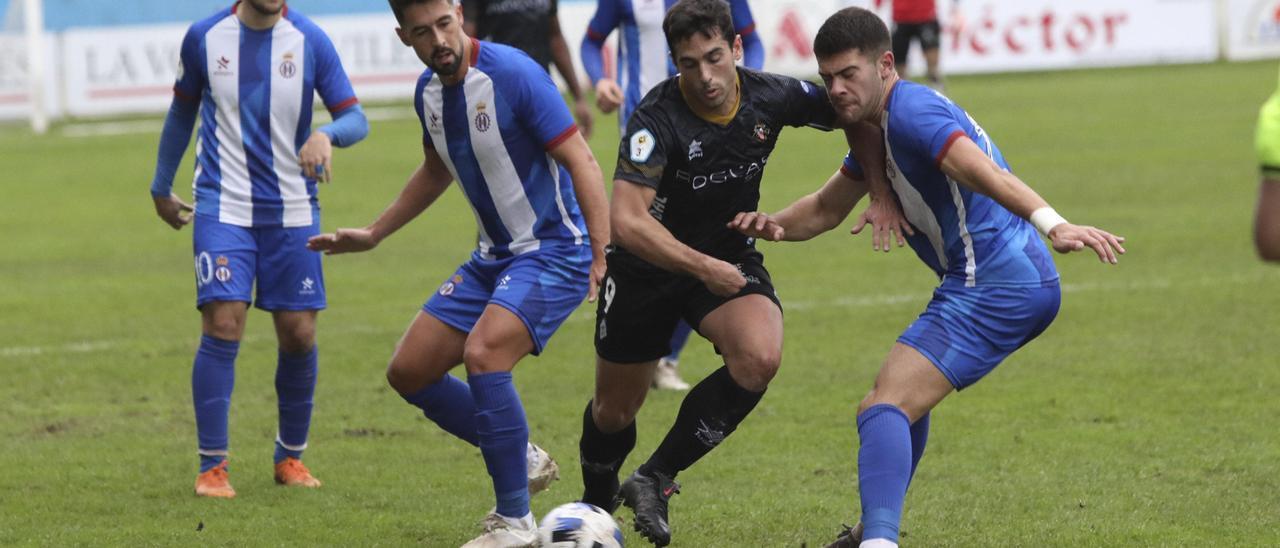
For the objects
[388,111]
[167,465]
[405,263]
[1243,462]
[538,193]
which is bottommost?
[388,111]

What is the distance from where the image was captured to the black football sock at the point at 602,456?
20.6 ft

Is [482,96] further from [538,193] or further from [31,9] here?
[31,9]

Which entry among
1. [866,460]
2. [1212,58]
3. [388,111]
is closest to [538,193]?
[866,460]

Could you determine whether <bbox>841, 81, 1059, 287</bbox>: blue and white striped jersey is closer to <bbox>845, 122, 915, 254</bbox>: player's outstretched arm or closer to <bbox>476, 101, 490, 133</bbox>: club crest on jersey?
<bbox>845, 122, 915, 254</bbox>: player's outstretched arm

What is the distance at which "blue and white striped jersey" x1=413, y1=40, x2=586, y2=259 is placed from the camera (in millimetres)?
6109

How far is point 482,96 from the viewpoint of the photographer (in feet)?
20.1

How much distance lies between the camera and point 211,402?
22.8ft

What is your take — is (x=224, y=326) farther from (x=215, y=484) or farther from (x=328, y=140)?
(x=328, y=140)

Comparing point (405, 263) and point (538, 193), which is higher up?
point (538, 193)

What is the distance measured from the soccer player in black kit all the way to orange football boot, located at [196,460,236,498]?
1711 mm

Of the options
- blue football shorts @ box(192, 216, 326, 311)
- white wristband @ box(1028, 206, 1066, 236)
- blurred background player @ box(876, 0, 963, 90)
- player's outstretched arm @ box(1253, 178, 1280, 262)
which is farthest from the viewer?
blurred background player @ box(876, 0, 963, 90)

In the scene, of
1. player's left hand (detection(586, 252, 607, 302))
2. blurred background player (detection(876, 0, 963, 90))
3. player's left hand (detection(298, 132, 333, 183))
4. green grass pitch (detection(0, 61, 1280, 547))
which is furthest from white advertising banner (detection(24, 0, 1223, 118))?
player's left hand (detection(586, 252, 607, 302))

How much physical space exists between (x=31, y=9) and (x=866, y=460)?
22.9m

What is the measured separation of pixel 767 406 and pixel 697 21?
321 centimetres
